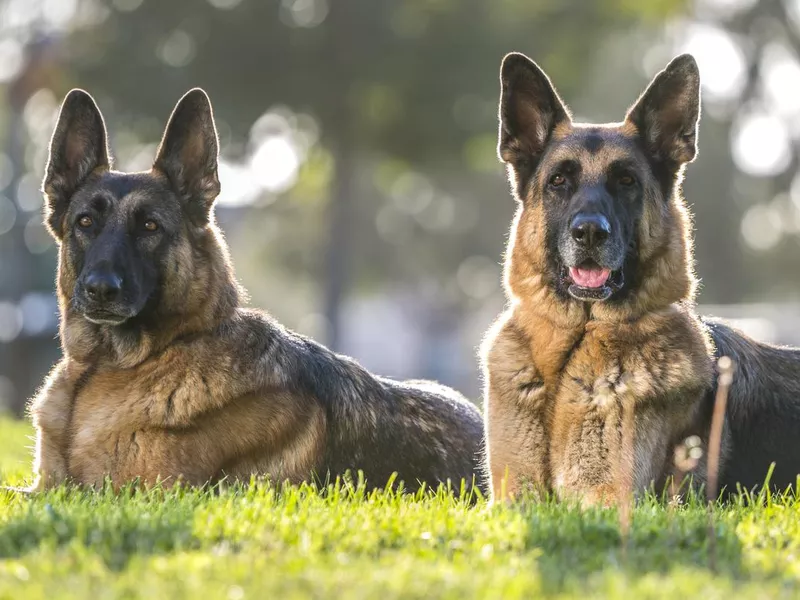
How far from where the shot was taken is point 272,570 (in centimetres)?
391

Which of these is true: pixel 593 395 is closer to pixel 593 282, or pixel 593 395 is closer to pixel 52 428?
pixel 593 282

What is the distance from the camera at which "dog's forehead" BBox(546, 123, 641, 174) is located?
20.0ft

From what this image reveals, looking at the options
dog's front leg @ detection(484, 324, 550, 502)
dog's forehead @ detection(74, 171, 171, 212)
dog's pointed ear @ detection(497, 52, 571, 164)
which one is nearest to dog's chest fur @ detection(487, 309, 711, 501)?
dog's front leg @ detection(484, 324, 550, 502)

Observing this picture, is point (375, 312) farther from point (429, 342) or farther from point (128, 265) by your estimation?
point (128, 265)

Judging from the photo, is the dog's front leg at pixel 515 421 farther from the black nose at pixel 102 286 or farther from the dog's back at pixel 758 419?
the black nose at pixel 102 286

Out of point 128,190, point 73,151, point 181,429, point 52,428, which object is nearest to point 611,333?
point 181,429

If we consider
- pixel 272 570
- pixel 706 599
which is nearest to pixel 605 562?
pixel 706 599

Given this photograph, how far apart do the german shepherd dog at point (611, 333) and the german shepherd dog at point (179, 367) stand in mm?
962

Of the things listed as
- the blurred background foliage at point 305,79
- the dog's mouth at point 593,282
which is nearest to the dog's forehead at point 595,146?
the dog's mouth at point 593,282

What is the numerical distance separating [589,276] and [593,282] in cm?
4

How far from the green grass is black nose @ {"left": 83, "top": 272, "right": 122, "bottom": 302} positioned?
3.94 feet

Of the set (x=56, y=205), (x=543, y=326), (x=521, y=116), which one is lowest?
(x=543, y=326)

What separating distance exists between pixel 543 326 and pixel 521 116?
132cm

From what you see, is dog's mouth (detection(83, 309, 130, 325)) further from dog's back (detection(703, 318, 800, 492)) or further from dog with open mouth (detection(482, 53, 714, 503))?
dog's back (detection(703, 318, 800, 492))
